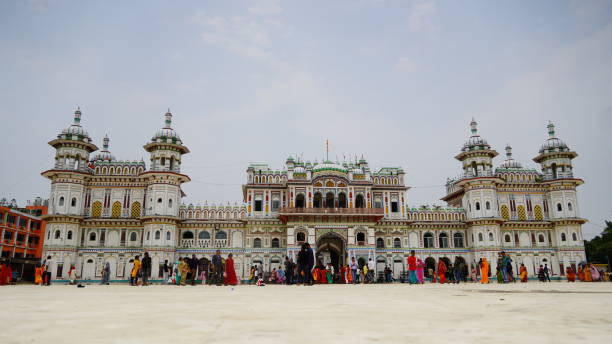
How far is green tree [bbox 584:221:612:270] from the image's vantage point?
46.5 metres

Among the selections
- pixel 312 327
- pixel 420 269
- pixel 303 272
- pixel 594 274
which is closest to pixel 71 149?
pixel 303 272

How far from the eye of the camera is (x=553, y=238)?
125 feet

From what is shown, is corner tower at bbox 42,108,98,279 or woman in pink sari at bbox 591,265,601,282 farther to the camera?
corner tower at bbox 42,108,98,279

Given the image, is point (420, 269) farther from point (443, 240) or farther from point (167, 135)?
point (167, 135)

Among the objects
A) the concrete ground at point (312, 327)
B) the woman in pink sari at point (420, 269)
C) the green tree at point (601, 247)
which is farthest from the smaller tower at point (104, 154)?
the green tree at point (601, 247)

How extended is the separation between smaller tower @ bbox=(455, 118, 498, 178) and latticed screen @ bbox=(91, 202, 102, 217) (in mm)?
31436

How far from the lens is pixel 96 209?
35.8m

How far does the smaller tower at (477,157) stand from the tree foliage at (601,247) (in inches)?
756

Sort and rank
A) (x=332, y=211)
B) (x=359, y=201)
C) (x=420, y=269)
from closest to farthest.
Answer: (x=420, y=269)
(x=332, y=211)
(x=359, y=201)

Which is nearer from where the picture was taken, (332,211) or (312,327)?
(312,327)

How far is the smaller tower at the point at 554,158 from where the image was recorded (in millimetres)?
39156

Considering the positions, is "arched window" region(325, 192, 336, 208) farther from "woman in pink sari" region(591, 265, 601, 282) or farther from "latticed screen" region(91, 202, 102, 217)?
"woman in pink sari" region(591, 265, 601, 282)

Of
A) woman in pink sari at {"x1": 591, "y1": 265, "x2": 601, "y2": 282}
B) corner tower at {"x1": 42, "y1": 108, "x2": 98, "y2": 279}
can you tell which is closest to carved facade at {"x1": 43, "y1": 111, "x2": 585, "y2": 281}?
corner tower at {"x1": 42, "y1": 108, "x2": 98, "y2": 279}

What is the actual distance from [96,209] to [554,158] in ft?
131
